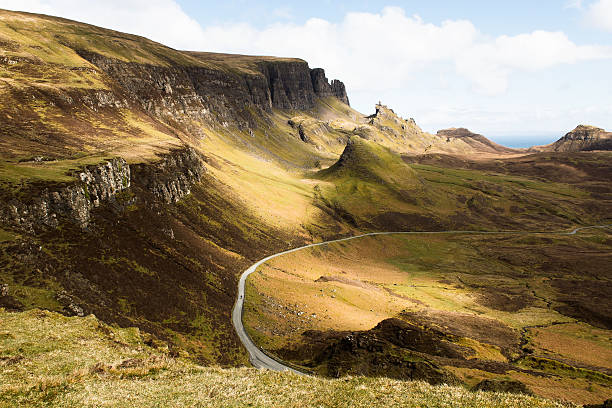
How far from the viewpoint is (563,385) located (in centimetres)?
5350

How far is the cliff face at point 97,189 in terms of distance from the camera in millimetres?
64250

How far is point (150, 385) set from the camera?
97.6 ft

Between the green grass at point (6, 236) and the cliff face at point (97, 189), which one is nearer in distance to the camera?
the green grass at point (6, 236)

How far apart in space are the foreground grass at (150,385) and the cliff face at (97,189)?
3242 cm


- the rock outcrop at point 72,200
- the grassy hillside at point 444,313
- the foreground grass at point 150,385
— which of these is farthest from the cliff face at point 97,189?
the grassy hillside at point 444,313

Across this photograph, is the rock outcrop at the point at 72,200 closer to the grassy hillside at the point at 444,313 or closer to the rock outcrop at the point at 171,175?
the rock outcrop at the point at 171,175

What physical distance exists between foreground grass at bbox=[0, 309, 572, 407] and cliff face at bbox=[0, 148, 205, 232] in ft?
106

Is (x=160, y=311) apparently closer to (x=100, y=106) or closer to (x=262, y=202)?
(x=262, y=202)

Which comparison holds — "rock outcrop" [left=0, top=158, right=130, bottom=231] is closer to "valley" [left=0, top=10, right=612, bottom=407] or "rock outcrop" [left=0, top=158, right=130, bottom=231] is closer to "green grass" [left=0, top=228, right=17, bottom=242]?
"valley" [left=0, top=10, right=612, bottom=407]

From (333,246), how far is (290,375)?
435 ft

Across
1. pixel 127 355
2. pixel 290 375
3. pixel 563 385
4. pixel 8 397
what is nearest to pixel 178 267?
pixel 127 355

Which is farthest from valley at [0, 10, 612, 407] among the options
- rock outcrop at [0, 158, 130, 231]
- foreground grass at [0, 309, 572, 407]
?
rock outcrop at [0, 158, 130, 231]

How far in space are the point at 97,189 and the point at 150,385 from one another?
237 feet

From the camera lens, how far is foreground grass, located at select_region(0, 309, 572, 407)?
1022 inches
